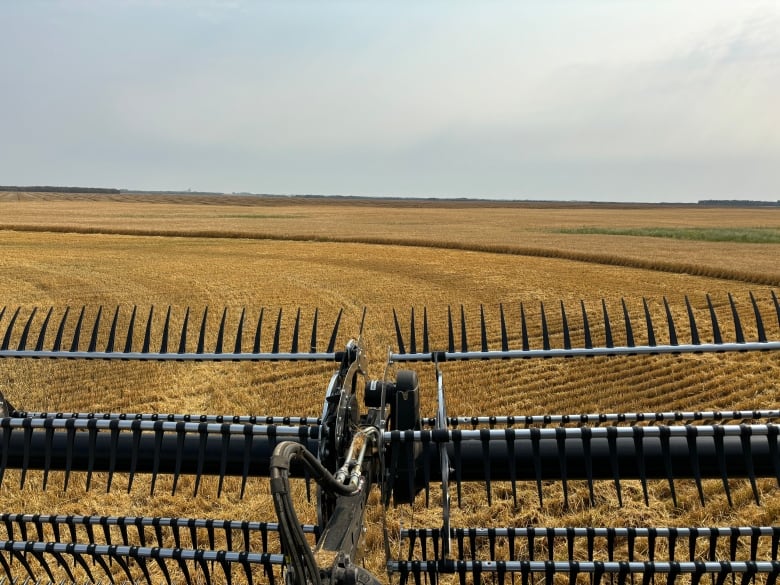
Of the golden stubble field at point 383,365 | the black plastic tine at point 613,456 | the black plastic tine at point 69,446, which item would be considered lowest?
the golden stubble field at point 383,365

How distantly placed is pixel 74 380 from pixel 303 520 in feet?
19.5

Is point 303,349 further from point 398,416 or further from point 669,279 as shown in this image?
point 669,279

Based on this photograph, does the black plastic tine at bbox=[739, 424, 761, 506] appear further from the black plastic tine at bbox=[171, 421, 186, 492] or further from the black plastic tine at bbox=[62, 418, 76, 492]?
the black plastic tine at bbox=[62, 418, 76, 492]

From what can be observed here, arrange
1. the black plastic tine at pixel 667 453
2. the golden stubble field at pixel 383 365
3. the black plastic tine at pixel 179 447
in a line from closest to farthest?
the black plastic tine at pixel 667 453
the black plastic tine at pixel 179 447
the golden stubble field at pixel 383 365

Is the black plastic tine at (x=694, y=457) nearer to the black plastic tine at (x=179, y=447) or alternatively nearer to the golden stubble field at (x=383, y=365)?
the golden stubble field at (x=383, y=365)

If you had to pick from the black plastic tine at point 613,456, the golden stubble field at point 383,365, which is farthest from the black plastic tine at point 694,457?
the golden stubble field at point 383,365

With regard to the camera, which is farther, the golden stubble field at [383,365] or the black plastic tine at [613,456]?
the golden stubble field at [383,365]

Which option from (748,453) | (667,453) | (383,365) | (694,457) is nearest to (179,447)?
(667,453)

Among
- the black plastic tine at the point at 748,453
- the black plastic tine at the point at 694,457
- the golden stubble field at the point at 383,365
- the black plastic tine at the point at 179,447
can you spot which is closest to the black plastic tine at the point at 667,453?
the black plastic tine at the point at 694,457

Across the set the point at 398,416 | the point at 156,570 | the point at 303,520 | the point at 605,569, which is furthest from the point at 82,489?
the point at 605,569

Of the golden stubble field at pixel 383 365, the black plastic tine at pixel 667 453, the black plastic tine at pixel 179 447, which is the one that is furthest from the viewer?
the golden stubble field at pixel 383 365

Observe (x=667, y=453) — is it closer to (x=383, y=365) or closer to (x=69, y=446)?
(x=69, y=446)

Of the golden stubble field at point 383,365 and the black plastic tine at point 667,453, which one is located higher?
the black plastic tine at point 667,453

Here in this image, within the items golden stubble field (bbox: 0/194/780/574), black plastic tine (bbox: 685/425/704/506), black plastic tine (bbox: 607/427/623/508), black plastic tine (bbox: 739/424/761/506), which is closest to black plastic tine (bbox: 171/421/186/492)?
golden stubble field (bbox: 0/194/780/574)
